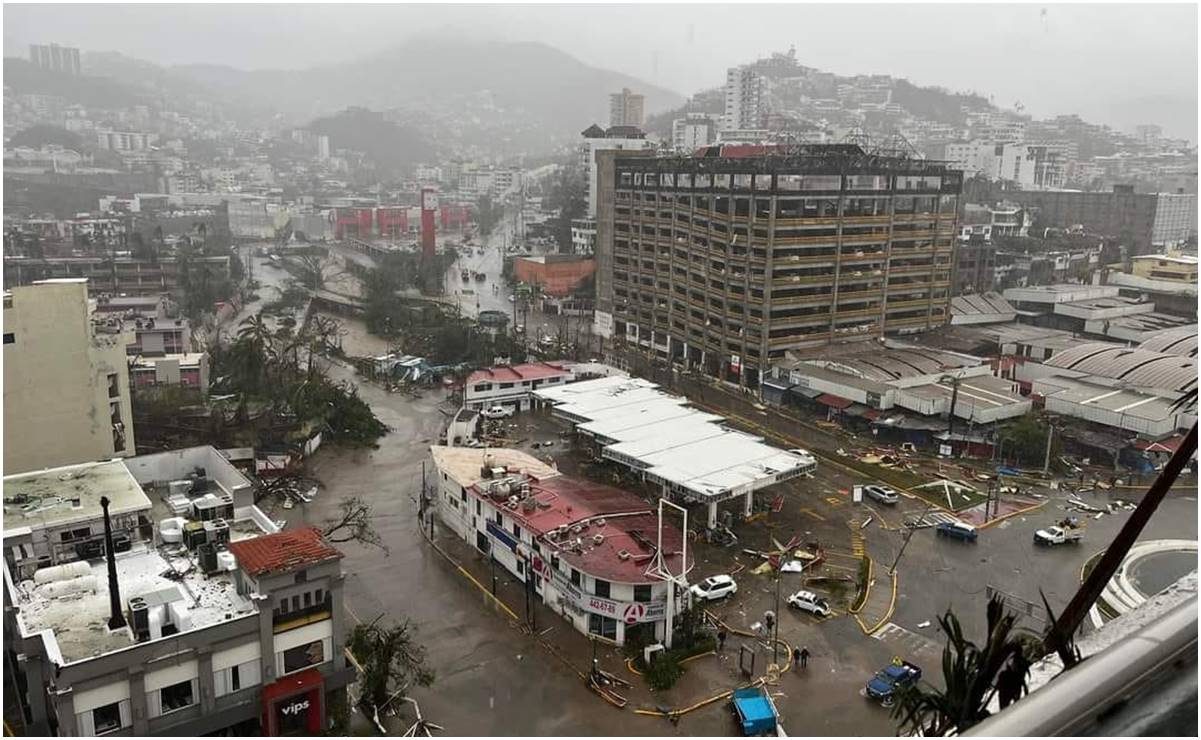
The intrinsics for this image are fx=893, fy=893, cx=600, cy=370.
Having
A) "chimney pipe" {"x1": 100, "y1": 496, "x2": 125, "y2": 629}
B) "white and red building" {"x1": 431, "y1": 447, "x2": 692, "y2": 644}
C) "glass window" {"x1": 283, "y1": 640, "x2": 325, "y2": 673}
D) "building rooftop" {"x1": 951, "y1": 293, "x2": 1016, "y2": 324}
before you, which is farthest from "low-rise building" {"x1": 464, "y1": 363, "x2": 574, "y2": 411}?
"building rooftop" {"x1": 951, "y1": 293, "x2": 1016, "y2": 324}

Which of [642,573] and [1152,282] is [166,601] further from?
[1152,282]

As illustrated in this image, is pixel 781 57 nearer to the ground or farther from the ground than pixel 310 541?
farther from the ground

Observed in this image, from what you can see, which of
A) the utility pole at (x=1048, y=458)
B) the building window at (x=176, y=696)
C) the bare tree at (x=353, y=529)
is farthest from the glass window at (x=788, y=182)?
the building window at (x=176, y=696)

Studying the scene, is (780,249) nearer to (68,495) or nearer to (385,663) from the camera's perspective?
(385,663)

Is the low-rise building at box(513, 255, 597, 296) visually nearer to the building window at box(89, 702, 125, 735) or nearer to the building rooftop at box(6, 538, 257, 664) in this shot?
the building rooftop at box(6, 538, 257, 664)

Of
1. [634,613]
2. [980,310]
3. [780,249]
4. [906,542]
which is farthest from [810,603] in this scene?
[980,310]

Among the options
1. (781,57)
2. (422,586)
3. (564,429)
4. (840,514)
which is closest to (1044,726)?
(422,586)

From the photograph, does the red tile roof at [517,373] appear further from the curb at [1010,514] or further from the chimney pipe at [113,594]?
the chimney pipe at [113,594]
